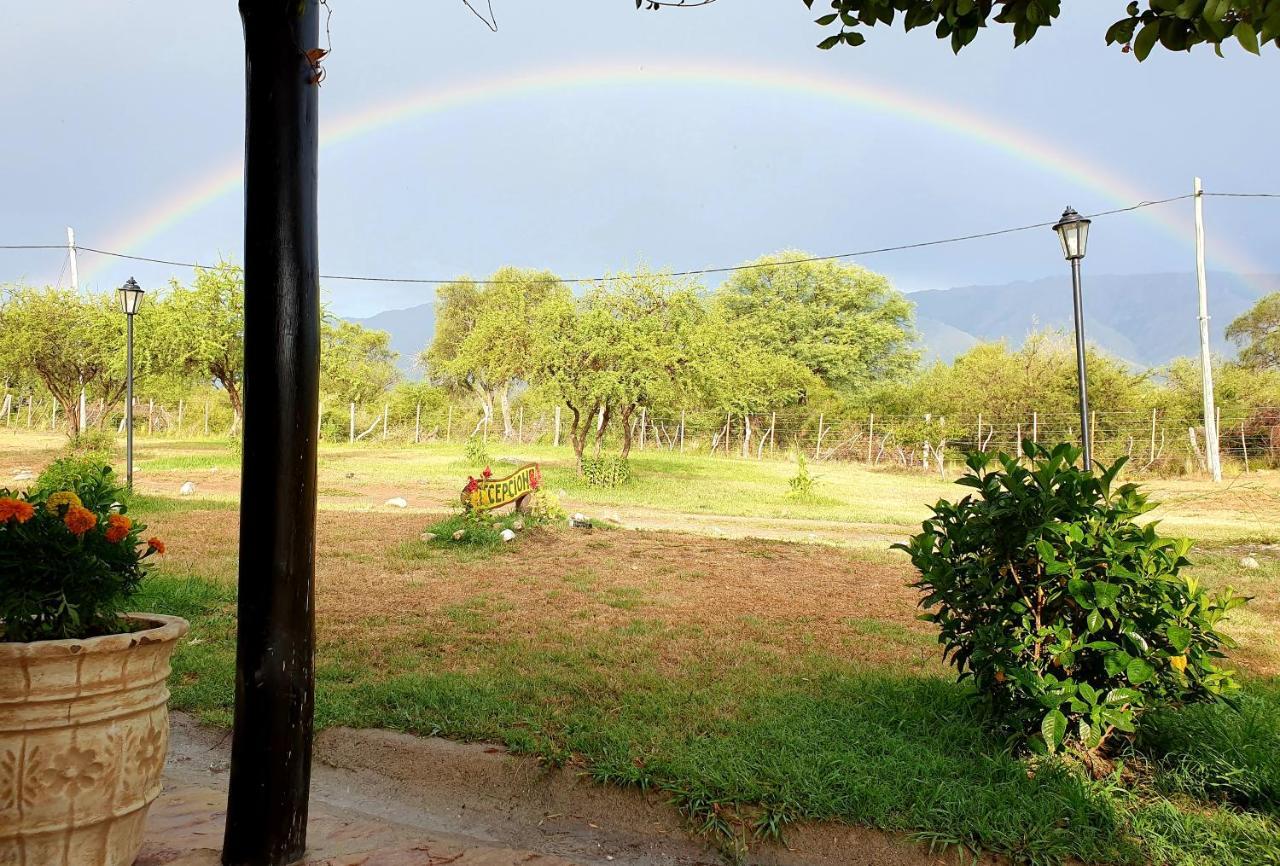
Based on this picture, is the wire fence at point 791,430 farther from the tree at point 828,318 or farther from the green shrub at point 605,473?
the tree at point 828,318

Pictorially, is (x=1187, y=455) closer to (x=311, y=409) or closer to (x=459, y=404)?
(x=311, y=409)

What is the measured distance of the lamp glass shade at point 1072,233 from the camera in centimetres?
929

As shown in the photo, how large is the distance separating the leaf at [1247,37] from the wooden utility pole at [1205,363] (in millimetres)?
24466

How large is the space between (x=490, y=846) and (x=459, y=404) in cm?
4753

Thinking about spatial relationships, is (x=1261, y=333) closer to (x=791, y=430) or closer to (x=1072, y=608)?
(x=791, y=430)

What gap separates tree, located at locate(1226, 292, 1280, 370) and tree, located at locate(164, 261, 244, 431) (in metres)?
40.9

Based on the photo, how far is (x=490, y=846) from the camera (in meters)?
2.86

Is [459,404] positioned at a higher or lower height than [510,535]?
higher

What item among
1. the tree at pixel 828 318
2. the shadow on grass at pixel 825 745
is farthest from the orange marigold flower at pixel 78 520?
the tree at pixel 828 318

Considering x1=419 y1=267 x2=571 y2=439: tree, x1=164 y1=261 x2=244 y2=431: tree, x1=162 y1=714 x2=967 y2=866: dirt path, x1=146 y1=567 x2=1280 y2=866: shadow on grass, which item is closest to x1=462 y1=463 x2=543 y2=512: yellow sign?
x1=146 y1=567 x2=1280 y2=866: shadow on grass

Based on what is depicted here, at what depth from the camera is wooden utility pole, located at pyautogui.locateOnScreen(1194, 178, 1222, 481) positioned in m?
22.3

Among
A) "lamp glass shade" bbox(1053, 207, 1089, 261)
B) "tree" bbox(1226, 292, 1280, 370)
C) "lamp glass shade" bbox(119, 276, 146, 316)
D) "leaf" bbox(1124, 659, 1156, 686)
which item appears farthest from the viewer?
"tree" bbox(1226, 292, 1280, 370)

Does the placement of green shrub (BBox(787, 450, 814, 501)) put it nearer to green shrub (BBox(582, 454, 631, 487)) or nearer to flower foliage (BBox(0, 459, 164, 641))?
green shrub (BBox(582, 454, 631, 487))

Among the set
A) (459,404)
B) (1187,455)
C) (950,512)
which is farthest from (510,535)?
(459,404)
